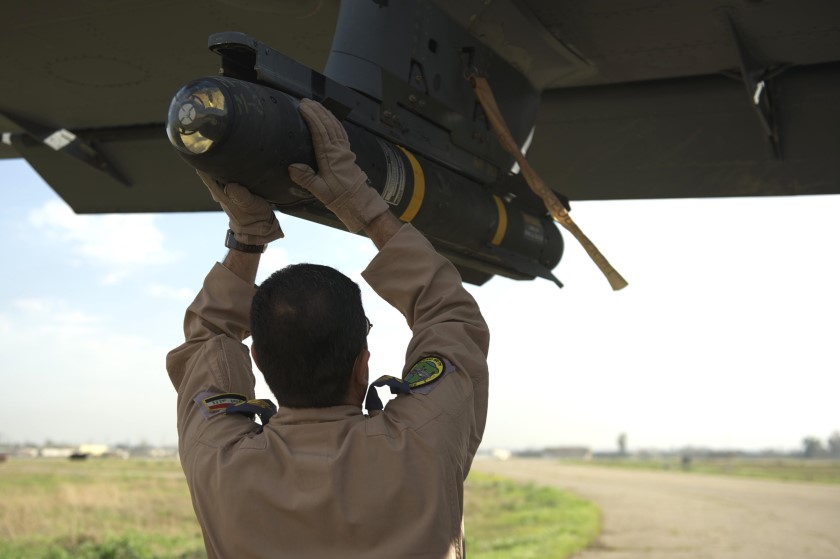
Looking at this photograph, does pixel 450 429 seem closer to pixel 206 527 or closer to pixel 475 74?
pixel 206 527

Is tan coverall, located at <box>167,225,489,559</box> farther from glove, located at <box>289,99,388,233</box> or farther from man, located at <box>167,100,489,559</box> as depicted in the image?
glove, located at <box>289,99,388,233</box>

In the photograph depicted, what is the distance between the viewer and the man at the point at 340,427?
173 centimetres

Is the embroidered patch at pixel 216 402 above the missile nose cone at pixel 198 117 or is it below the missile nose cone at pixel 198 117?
below

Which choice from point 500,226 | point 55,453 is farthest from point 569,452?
point 500,226

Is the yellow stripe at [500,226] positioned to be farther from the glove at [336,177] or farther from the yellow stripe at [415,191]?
the glove at [336,177]

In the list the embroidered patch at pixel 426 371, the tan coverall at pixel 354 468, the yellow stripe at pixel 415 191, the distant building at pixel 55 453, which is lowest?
the tan coverall at pixel 354 468

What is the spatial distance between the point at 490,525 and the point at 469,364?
24353 millimetres

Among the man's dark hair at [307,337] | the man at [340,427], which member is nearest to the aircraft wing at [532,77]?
the man at [340,427]

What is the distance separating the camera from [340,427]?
181cm

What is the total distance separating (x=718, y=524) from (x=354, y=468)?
2415 centimetres

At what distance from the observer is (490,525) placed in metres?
25.2

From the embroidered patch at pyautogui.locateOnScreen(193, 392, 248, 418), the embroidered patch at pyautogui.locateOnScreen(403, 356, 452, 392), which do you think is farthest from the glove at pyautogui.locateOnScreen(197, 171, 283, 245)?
the embroidered patch at pyautogui.locateOnScreen(403, 356, 452, 392)

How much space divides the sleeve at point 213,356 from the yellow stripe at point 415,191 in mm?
1059

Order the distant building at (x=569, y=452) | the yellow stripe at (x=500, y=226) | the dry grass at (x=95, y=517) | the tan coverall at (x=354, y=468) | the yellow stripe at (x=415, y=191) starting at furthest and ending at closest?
1. the distant building at (x=569, y=452)
2. the dry grass at (x=95, y=517)
3. the yellow stripe at (x=500, y=226)
4. the yellow stripe at (x=415, y=191)
5. the tan coverall at (x=354, y=468)
